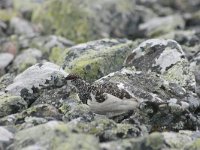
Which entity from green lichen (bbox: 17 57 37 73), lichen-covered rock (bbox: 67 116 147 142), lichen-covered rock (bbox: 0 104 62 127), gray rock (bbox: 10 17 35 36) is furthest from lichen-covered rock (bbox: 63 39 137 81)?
gray rock (bbox: 10 17 35 36)

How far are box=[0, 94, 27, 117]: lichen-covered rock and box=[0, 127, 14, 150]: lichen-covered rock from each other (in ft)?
5.86

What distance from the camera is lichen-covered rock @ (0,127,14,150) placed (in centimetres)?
937

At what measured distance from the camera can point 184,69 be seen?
44.4ft

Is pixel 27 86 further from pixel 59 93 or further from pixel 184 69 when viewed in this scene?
pixel 184 69

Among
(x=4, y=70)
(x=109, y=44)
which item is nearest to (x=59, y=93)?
(x=109, y=44)

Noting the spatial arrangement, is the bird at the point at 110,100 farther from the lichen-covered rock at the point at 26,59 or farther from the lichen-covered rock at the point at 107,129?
the lichen-covered rock at the point at 26,59

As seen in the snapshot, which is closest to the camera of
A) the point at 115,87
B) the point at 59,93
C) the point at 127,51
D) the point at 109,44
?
the point at 115,87

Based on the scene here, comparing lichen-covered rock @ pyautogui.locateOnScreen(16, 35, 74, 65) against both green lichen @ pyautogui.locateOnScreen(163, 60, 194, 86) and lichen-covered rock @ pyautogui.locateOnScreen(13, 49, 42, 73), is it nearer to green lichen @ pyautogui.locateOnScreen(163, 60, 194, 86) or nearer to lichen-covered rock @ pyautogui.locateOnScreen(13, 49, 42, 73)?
lichen-covered rock @ pyautogui.locateOnScreen(13, 49, 42, 73)

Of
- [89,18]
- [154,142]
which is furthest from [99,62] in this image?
[89,18]

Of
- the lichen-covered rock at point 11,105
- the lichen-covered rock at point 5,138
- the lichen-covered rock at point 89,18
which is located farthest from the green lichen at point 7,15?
the lichen-covered rock at point 5,138

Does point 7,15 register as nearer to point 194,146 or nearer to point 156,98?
point 156,98

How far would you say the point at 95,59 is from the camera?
14.6 metres

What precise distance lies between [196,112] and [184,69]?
1.80 metres

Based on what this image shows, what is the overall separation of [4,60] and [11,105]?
26.0 feet
